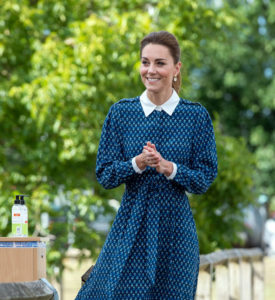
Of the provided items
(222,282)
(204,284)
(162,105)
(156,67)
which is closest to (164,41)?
(156,67)

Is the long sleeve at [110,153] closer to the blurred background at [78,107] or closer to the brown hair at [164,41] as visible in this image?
the brown hair at [164,41]

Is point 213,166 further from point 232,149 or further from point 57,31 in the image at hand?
point 57,31

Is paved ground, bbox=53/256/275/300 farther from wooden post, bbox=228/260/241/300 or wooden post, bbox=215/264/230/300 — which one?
wooden post, bbox=215/264/230/300

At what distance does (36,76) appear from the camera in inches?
330

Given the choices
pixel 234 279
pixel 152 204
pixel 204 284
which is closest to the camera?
pixel 152 204

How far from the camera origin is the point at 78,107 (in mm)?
8031

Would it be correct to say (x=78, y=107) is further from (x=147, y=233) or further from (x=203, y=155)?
(x=147, y=233)

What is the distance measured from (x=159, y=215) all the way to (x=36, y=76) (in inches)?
218

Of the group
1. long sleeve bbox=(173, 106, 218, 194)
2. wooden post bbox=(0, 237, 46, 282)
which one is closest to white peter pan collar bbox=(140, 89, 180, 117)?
long sleeve bbox=(173, 106, 218, 194)

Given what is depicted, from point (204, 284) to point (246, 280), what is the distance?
2222mm

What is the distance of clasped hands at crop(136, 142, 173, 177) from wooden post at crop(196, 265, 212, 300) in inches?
103

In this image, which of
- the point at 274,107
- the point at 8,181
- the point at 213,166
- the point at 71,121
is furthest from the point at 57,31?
the point at 274,107

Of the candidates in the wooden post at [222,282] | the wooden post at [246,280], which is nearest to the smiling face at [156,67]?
the wooden post at [222,282]

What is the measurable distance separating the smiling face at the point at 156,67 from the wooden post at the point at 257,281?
5189 mm
